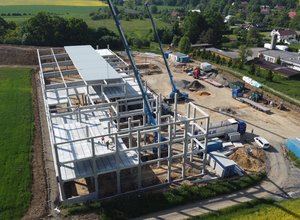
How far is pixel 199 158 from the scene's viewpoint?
A: 1446 inches

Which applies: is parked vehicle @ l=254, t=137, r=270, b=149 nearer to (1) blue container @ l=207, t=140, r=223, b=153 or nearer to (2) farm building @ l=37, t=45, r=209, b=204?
(1) blue container @ l=207, t=140, r=223, b=153

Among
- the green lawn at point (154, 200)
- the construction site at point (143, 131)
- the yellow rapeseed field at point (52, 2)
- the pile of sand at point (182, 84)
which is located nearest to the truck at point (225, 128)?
the construction site at point (143, 131)

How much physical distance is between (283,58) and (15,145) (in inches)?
2525

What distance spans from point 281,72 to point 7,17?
116 metres

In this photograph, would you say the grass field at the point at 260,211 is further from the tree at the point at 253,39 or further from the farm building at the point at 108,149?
the tree at the point at 253,39

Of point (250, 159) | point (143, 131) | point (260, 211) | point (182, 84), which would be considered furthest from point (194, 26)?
point (260, 211)

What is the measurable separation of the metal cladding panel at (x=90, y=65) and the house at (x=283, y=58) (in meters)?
45.4

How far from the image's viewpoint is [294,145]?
124ft

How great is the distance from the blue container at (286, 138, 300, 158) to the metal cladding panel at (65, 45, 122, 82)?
952 inches

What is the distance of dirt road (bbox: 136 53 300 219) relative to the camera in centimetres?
2928

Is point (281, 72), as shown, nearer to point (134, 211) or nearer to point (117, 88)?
point (117, 88)

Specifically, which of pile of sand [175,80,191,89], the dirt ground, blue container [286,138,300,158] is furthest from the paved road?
pile of sand [175,80,191,89]

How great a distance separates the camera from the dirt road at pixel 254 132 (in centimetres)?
2928

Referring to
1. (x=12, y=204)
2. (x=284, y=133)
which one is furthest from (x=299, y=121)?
(x=12, y=204)
